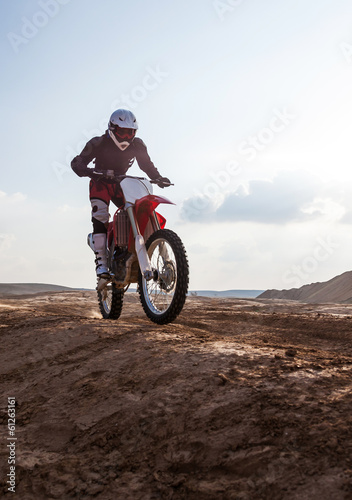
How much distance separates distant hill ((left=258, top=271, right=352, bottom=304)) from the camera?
60.5 ft

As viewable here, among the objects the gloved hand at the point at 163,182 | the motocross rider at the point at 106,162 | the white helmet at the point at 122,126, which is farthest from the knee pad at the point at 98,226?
the white helmet at the point at 122,126

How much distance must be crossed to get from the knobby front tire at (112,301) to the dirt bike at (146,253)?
7cm

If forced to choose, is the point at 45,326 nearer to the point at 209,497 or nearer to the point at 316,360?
the point at 316,360

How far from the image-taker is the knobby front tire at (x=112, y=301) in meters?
5.79

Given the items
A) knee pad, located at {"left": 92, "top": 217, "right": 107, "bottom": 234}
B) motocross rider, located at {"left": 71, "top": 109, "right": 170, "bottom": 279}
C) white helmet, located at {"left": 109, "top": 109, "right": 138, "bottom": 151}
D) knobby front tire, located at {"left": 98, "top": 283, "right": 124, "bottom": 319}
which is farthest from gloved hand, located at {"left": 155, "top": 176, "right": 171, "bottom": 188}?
knobby front tire, located at {"left": 98, "top": 283, "right": 124, "bottom": 319}

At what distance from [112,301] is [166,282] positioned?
5.46ft

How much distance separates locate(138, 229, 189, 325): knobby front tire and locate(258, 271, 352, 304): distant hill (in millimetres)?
12335

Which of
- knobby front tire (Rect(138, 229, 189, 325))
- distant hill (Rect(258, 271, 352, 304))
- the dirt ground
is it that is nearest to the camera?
the dirt ground

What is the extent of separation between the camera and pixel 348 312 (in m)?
8.38

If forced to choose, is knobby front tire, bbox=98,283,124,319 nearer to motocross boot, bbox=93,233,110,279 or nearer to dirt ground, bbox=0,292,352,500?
motocross boot, bbox=93,233,110,279

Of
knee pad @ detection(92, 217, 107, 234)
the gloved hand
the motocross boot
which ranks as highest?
the gloved hand

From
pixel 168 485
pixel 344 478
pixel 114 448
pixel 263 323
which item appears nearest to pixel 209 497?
pixel 168 485

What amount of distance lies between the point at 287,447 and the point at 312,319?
514cm

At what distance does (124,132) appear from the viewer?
548 centimetres
